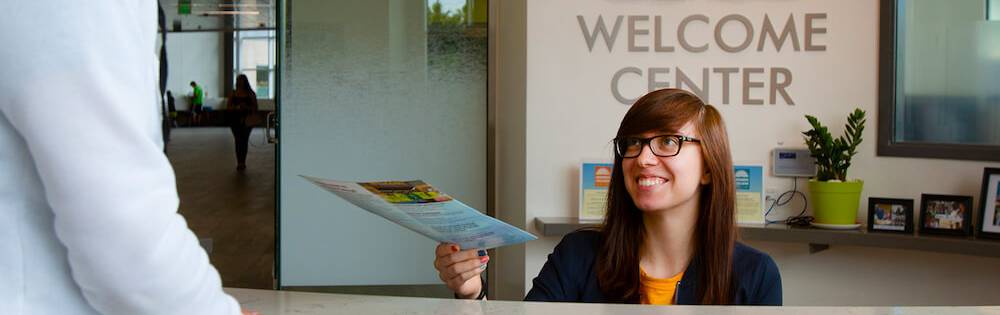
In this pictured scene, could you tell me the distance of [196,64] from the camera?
18.7m

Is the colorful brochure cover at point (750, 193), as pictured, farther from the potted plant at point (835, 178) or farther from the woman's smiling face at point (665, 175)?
the woman's smiling face at point (665, 175)

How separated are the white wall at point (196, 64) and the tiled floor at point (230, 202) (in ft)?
6.77

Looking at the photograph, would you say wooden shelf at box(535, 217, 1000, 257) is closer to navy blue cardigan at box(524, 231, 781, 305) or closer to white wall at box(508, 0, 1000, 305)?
white wall at box(508, 0, 1000, 305)

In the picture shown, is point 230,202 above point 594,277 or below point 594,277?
below

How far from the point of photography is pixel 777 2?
4.32 meters

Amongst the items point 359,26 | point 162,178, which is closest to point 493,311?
point 162,178

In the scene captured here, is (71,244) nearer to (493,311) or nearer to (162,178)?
(162,178)

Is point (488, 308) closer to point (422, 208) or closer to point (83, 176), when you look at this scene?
point (422, 208)

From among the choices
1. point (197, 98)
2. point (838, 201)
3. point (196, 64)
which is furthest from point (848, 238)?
point (196, 64)

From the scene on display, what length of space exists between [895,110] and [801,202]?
0.53m

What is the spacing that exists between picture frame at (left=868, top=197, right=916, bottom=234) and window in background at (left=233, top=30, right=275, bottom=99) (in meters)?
10.3

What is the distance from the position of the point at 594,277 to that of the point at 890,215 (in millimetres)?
2361

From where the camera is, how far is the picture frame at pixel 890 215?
13.5 feet

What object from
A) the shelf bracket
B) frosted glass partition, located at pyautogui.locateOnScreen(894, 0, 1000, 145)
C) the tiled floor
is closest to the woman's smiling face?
the shelf bracket
